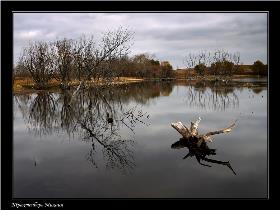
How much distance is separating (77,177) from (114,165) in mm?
1061

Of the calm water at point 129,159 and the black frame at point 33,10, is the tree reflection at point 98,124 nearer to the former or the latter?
the calm water at point 129,159

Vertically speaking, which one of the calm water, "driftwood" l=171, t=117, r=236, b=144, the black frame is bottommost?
the calm water

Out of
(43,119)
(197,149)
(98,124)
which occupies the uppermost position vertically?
(43,119)

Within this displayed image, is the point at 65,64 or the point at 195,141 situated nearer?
the point at 195,141

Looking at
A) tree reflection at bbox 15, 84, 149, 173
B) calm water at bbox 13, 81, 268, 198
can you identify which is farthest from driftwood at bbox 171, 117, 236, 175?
tree reflection at bbox 15, 84, 149, 173

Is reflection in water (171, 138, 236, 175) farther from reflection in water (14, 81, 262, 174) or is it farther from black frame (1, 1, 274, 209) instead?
black frame (1, 1, 274, 209)

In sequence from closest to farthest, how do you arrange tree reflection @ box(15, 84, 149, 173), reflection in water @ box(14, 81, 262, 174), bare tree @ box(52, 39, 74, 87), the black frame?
1. the black frame
2. tree reflection @ box(15, 84, 149, 173)
3. reflection in water @ box(14, 81, 262, 174)
4. bare tree @ box(52, 39, 74, 87)

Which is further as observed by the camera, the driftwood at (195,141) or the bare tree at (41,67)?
the bare tree at (41,67)

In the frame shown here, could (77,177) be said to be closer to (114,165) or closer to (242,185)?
(114,165)

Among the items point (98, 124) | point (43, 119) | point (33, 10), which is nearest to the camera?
point (33, 10)

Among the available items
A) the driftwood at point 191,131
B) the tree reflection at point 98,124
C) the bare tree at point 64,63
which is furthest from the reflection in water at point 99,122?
the bare tree at point 64,63

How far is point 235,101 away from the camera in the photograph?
1819 centimetres

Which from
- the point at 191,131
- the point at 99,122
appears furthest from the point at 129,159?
the point at 99,122

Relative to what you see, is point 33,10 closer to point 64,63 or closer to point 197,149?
point 197,149
